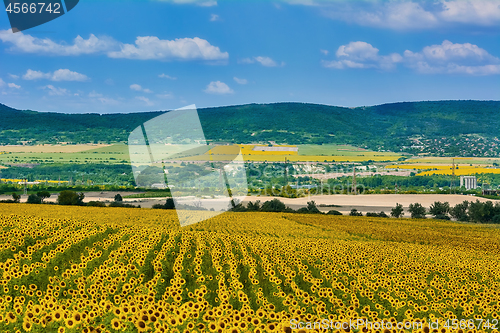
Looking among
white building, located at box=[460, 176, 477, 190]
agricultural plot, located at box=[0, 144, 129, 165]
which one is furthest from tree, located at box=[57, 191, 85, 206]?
white building, located at box=[460, 176, 477, 190]

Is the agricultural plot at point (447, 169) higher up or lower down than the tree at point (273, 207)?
lower down

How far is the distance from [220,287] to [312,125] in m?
141

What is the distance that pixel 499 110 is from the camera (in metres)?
148

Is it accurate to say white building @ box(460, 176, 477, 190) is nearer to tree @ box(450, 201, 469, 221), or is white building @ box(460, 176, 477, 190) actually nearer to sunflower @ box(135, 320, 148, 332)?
tree @ box(450, 201, 469, 221)

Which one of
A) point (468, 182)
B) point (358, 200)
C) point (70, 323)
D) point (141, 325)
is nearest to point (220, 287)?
point (141, 325)

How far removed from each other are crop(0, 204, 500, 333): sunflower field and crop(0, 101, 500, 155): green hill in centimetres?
10842

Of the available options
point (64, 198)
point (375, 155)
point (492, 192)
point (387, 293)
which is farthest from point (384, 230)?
point (375, 155)

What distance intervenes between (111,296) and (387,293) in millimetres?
5152

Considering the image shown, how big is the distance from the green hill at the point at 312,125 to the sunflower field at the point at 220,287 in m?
108

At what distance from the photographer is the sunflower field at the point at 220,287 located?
590cm

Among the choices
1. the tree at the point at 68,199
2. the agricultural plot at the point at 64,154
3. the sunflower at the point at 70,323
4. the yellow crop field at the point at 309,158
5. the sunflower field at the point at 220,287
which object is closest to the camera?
the sunflower at the point at 70,323

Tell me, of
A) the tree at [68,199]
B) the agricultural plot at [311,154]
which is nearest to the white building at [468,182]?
the agricultural plot at [311,154]

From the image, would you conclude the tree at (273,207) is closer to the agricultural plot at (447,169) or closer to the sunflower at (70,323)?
the sunflower at (70,323)

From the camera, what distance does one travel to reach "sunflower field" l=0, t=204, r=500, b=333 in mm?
5898
